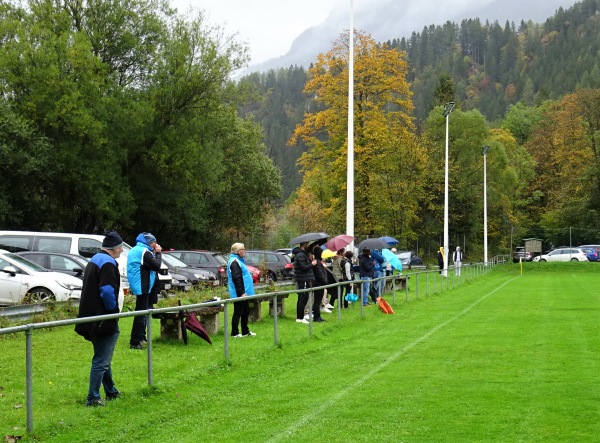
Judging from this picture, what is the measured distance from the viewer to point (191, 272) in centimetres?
2870

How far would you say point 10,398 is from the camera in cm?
711

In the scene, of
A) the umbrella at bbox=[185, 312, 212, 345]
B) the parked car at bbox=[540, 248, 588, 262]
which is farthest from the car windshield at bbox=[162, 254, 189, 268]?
the parked car at bbox=[540, 248, 588, 262]

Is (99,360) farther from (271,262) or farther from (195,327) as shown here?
(271,262)

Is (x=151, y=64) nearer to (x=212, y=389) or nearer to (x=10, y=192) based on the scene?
(x=10, y=192)

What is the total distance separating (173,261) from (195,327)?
1750cm

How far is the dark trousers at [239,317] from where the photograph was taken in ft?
44.2

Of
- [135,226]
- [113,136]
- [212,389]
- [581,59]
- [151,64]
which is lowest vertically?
[212,389]

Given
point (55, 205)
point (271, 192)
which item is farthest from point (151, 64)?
point (271, 192)

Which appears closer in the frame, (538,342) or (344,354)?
(344,354)

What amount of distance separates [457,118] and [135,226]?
37.7 m

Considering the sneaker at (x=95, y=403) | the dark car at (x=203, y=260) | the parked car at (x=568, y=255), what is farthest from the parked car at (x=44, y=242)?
the parked car at (x=568, y=255)

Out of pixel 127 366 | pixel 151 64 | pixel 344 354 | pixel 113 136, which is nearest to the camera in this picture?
pixel 127 366

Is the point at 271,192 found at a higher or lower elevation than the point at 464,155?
lower

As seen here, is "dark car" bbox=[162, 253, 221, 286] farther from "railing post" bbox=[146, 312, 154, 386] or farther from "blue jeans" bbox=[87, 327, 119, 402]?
"blue jeans" bbox=[87, 327, 119, 402]
